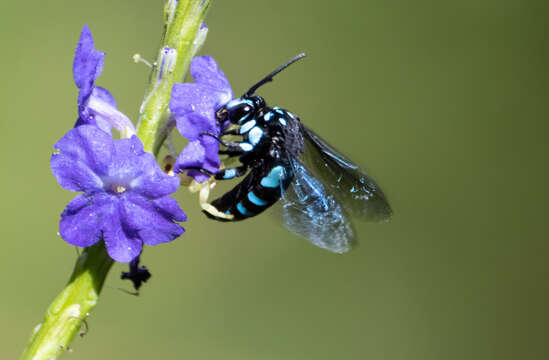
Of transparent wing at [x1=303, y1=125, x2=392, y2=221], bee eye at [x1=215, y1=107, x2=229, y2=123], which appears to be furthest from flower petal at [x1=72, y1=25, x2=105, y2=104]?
transparent wing at [x1=303, y1=125, x2=392, y2=221]

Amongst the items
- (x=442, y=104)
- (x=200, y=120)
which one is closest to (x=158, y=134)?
(x=200, y=120)

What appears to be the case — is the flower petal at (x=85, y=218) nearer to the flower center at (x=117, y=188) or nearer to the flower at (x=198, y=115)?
the flower center at (x=117, y=188)

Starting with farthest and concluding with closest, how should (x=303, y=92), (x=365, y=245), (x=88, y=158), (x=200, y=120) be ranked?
(x=303, y=92), (x=365, y=245), (x=200, y=120), (x=88, y=158)

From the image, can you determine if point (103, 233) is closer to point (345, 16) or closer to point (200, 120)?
point (200, 120)

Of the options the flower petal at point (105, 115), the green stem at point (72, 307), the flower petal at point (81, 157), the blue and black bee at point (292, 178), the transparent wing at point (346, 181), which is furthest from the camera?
the transparent wing at point (346, 181)

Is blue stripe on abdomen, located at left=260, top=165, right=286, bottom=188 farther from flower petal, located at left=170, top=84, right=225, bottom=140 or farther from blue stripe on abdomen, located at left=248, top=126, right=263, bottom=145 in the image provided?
flower petal, located at left=170, top=84, right=225, bottom=140

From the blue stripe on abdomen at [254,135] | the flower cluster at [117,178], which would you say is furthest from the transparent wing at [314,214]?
the flower cluster at [117,178]

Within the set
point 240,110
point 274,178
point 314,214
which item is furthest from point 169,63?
point 314,214
